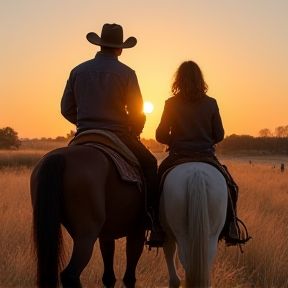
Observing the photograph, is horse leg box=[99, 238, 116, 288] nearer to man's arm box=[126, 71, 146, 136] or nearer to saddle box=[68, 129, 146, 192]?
saddle box=[68, 129, 146, 192]

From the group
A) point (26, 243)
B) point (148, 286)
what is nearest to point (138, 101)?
point (148, 286)

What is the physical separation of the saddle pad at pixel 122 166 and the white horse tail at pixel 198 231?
0.45 m

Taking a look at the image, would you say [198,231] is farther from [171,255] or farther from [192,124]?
[192,124]

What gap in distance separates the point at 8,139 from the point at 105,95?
49.9 metres

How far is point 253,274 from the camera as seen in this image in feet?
21.1

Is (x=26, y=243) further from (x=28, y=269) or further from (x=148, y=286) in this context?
→ (x=148, y=286)

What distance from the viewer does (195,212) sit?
4.26 meters

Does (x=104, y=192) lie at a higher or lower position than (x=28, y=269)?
higher

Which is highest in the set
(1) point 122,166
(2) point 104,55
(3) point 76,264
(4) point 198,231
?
(2) point 104,55

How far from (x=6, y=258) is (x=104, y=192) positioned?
285 centimetres

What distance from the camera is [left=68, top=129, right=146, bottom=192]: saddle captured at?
411cm

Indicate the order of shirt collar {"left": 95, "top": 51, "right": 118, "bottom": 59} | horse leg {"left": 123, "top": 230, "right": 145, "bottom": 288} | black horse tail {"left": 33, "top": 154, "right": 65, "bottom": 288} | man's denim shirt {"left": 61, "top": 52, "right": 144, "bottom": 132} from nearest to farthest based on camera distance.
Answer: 1. black horse tail {"left": 33, "top": 154, "right": 65, "bottom": 288}
2. man's denim shirt {"left": 61, "top": 52, "right": 144, "bottom": 132}
3. shirt collar {"left": 95, "top": 51, "right": 118, "bottom": 59}
4. horse leg {"left": 123, "top": 230, "right": 145, "bottom": 288}

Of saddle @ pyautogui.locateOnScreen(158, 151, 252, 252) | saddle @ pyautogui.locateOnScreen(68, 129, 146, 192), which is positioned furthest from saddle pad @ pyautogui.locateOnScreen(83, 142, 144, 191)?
saddle @ pyautogui.locateOnScreen(158, 151, 252, 252)

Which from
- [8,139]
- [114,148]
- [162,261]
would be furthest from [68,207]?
[8,139]
